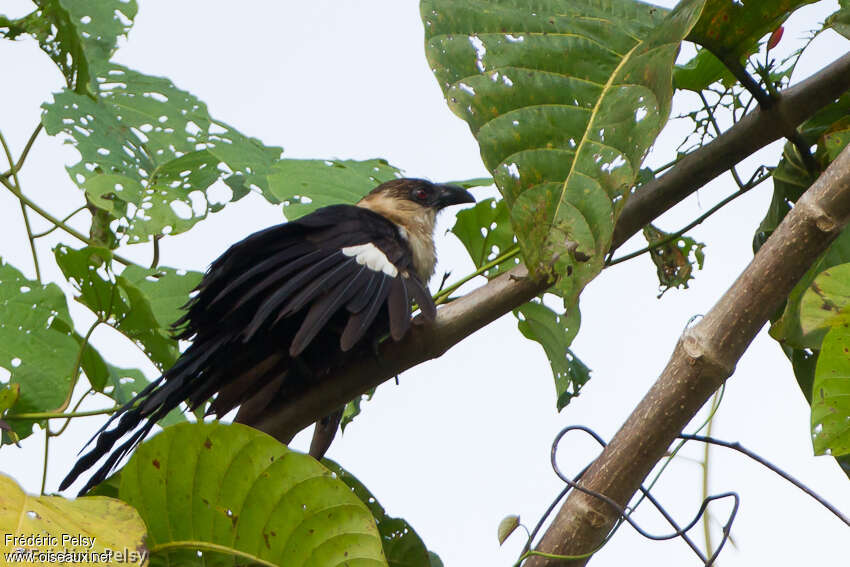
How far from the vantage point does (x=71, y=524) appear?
1050mm

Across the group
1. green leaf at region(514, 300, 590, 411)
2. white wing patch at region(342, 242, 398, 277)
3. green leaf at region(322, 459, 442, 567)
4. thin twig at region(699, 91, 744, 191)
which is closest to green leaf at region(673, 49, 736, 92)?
thin twig at region(699, 91, 744, 191)

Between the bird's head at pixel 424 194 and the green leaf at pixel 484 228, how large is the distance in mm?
980

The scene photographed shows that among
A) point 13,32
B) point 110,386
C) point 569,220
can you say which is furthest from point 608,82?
point 13,32

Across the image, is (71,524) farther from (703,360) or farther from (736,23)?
(736,23)

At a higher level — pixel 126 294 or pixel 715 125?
pixel 715 125

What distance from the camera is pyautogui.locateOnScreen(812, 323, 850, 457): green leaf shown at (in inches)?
50.8

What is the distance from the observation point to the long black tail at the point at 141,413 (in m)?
1.65

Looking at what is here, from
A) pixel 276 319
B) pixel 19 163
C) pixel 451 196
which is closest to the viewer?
pixel 276 319

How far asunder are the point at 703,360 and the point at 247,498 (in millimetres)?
644

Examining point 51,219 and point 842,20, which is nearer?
point 842,20

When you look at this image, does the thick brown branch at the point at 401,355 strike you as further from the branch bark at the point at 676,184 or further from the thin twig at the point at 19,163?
the thin twig at the point at 19,163

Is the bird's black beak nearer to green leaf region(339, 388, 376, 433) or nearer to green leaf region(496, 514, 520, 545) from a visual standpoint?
green leaf region(339, 388, 376, 433)

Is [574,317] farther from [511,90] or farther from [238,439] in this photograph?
[238,439]

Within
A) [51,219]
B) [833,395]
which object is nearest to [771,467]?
[833,395]
